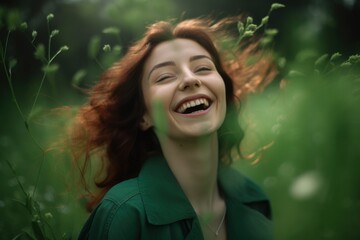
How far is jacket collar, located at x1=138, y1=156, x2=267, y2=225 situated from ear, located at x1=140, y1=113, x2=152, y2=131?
114 millimetres

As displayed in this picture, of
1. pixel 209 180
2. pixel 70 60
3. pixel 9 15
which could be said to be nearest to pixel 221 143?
pixel 209 180

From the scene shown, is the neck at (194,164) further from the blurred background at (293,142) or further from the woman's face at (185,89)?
the blurred background at (293,142)

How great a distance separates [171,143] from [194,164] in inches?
3.9

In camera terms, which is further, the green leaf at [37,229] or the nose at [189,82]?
the nose at [189,82]

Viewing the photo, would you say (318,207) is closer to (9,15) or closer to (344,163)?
(344,163)

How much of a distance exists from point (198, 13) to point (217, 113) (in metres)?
3.54

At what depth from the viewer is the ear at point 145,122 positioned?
1.50 meters

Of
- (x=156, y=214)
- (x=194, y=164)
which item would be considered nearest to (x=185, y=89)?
(x=194, y=164)

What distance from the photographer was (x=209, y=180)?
1463mm

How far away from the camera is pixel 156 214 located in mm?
1258

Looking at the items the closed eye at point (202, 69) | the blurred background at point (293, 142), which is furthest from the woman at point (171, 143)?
the blurred background at point (293, 142)

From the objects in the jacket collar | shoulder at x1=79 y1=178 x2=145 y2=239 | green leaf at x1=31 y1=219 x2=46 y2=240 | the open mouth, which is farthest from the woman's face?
green leaf at x1=31 y1=219 x2=46 y2=240

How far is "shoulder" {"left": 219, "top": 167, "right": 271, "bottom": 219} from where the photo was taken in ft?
5.09

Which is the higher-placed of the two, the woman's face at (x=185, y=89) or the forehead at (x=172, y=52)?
the forehead at (x=172, y=52)
